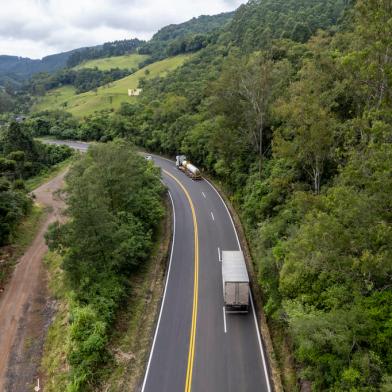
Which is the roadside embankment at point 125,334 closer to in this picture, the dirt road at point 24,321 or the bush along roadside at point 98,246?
the bush along roadside at point 98,246

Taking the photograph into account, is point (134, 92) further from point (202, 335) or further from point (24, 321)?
point (202, 335)

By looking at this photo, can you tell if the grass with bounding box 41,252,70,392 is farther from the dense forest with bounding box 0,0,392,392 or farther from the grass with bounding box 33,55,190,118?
the grass with bounding box 33,55,190,118

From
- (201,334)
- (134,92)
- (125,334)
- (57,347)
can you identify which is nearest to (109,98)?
(134,92)

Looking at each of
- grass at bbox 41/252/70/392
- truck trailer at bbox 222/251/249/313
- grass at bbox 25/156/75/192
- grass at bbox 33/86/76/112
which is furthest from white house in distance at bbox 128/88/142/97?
truck trailer at bbox 222/251/249/313

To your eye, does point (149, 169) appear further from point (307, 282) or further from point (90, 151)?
point (307, 282)

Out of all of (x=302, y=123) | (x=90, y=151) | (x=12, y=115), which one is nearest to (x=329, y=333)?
(x=302, y=123)

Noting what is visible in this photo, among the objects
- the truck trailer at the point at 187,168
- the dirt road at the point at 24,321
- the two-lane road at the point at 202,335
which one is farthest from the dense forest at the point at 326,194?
the dirt road at the point at 24,321
